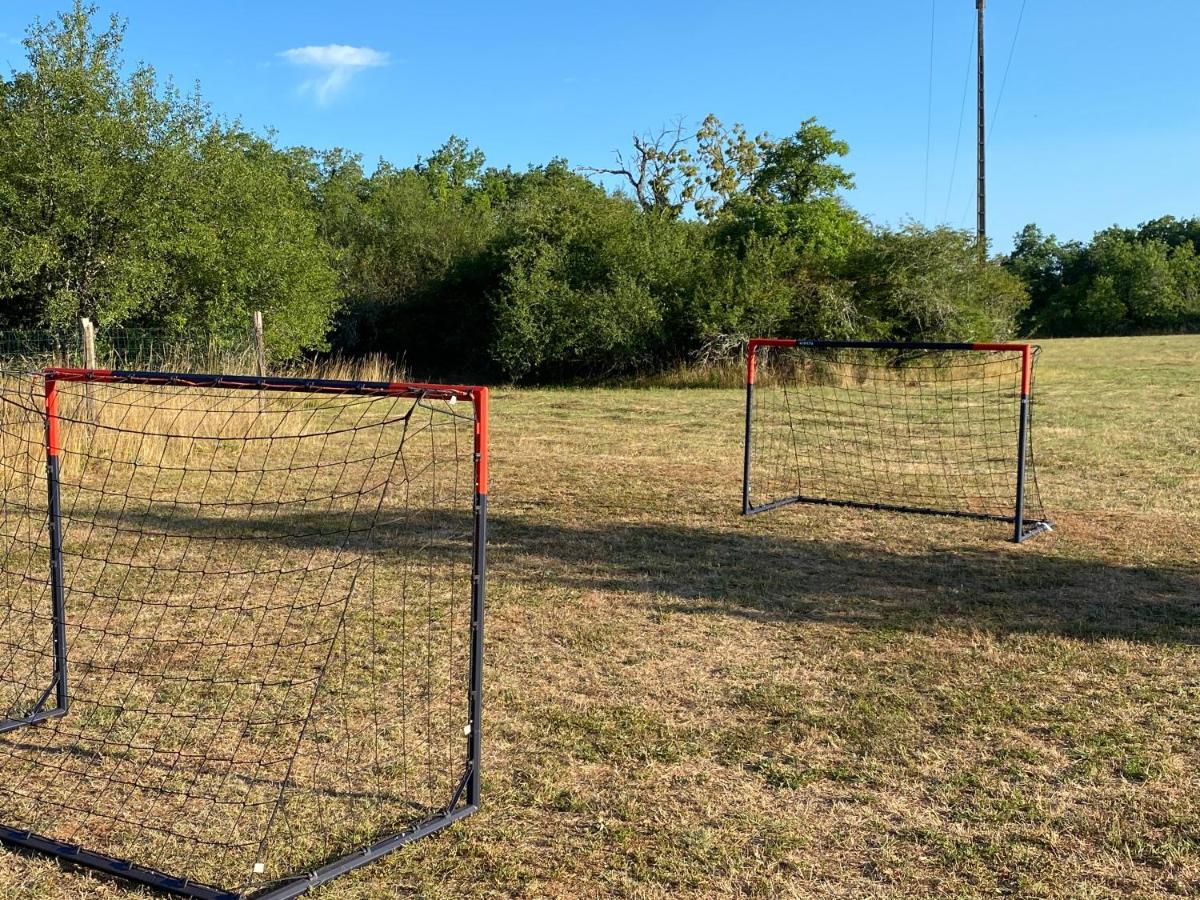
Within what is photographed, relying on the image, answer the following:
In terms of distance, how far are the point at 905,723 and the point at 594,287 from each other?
1878 cm

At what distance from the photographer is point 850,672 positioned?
190 inches

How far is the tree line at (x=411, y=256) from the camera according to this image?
15.7 meters

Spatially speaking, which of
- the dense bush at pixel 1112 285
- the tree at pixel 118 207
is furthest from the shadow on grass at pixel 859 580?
the dense bush at pixel 1112 285

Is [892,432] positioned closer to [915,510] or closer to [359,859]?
[915,510]

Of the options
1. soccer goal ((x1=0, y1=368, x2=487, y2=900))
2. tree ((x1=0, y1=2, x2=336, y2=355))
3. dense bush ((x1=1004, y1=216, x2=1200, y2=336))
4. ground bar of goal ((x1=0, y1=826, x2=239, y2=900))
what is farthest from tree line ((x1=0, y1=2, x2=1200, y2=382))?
dense bush ((x1=1004, y1=216, x2=1200, y2=336))

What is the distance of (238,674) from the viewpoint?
4754mm

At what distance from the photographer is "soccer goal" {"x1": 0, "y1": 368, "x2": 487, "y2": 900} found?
3.31 meters

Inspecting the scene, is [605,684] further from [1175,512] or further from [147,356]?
[147,356]

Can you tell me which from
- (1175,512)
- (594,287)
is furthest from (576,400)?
(1175,512)

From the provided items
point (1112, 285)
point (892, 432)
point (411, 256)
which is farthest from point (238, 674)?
point (1112, 285)

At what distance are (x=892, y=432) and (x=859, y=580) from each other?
8.36m

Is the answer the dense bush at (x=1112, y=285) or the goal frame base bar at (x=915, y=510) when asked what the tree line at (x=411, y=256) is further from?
the dense bush at (x=1112, y=285)

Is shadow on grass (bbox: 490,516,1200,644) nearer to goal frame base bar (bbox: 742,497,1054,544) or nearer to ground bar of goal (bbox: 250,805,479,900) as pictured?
goal frame base bar (bbox: 742,497,1054,544)

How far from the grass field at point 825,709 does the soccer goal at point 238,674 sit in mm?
217
